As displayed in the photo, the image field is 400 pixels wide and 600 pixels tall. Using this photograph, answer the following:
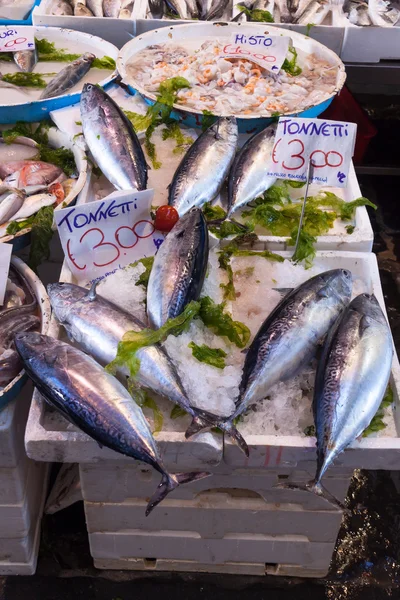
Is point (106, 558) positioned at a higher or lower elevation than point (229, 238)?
lower

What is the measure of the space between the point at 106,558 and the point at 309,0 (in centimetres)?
459

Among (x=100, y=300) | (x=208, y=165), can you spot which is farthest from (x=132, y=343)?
(x=208, y=165)

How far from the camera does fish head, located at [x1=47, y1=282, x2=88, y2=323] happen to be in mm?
2061

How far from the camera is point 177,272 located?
83.3 inches

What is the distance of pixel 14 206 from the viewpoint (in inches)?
108

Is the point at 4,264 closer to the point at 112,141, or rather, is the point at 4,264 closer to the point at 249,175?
the point at 112,141

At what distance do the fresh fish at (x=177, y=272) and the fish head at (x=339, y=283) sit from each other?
48 centimetres

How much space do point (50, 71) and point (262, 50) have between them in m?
1.50

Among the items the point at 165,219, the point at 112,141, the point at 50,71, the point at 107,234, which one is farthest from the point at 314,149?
the point at 50,71

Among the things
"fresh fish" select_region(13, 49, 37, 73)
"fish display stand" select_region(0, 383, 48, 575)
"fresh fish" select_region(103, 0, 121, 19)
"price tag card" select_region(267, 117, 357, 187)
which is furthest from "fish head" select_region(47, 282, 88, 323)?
"fresh fish" select_region(103, 0, 121, 19)

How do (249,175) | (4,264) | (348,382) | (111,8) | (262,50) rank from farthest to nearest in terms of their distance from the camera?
1. (111,8)
2. (262,50)
3. (249,175)
4. (4,264)
5. (348,382)

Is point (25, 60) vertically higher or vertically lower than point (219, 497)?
higher

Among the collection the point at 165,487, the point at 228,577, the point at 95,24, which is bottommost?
the point at 228,577

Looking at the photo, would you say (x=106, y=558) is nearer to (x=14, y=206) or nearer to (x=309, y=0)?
(x=14, y=206)
